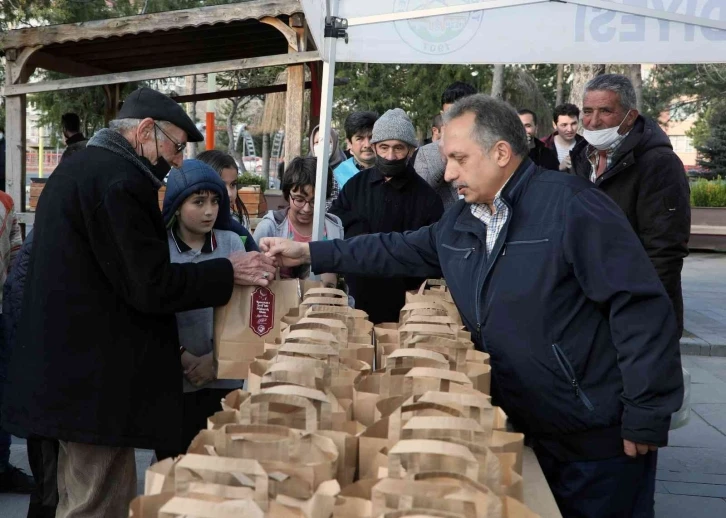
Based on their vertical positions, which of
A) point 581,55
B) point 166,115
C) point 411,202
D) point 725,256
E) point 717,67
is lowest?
point 725,256

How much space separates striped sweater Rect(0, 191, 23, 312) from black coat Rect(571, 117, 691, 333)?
9.93ft

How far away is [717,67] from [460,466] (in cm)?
3037

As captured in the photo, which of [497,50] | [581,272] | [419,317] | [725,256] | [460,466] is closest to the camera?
[460,466]

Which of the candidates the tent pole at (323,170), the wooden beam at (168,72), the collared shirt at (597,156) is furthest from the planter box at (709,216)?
the tent pole at (323,170)

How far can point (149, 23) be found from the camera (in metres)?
9.48

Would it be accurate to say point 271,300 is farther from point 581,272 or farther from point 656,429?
point 656,429

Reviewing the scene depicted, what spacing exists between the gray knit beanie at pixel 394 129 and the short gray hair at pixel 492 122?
6.29 ft

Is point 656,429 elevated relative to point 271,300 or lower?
lower

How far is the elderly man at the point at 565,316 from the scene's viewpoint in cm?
244

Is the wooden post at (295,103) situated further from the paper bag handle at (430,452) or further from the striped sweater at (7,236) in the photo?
the paper bag handle at (430,452)

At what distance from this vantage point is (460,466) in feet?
5.61

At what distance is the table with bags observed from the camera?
151 cm

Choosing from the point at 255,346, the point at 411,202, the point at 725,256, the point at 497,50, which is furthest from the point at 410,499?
the point at 725,256

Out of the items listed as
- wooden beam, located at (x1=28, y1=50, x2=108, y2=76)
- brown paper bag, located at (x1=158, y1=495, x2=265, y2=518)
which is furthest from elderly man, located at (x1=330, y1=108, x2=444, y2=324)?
wooden beam, located at (x1=28, y1=50, x2=108, y2=76)
